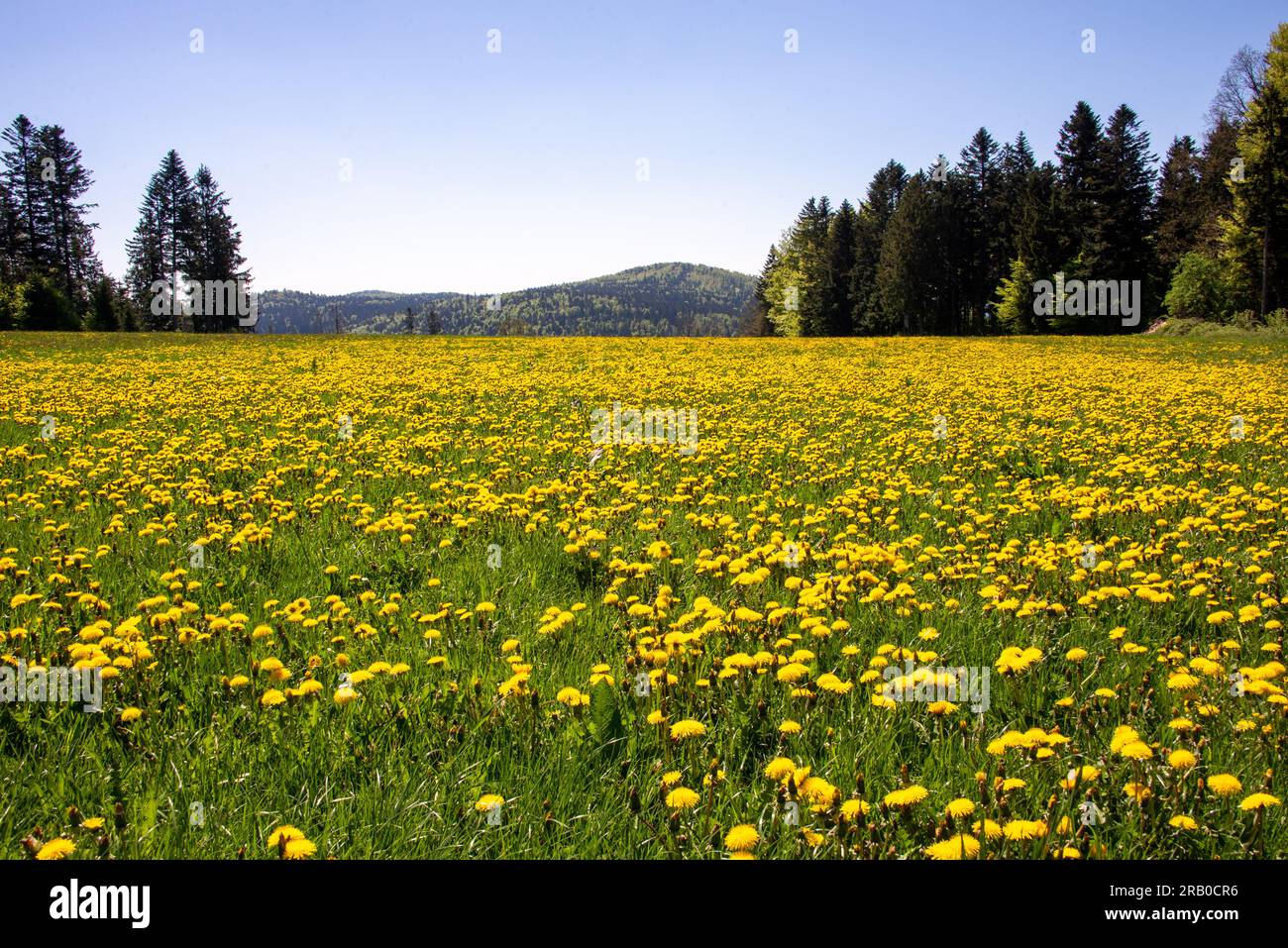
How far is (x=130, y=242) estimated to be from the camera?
65.0m

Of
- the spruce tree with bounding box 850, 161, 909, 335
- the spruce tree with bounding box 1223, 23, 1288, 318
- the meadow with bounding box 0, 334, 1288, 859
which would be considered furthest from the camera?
the spruce tree with bounding box 850, 161, 909, 335

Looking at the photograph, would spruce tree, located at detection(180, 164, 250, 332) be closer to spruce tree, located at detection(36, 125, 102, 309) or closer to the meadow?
spruce tree, located at detection(36, 125, 102, 309)

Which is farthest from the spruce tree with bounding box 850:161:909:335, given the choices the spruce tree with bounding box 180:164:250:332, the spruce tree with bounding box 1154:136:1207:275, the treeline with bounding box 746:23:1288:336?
the spruce tree with bounding box 180:164:250:332

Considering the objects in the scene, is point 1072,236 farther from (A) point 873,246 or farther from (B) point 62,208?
(B) point 62,208

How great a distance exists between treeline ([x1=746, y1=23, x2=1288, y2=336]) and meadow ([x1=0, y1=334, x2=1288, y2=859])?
134 feet

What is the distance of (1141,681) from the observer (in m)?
3.23

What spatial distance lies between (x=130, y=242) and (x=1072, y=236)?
75.4m

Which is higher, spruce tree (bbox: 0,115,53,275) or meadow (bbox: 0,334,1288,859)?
spruce tree (bbox: 0,115,53,275)

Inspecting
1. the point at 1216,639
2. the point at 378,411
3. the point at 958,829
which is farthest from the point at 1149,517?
A: the point at 378,411

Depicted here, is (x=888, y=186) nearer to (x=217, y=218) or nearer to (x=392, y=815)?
(x=217, y=218)

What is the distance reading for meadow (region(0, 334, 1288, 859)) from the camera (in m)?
2.35
